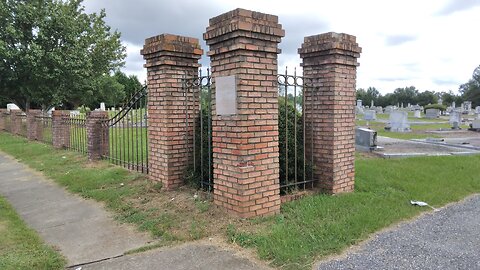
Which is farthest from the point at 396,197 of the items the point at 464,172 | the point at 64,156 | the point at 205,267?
the point at 64,156

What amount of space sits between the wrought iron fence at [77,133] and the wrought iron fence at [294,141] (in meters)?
7.07

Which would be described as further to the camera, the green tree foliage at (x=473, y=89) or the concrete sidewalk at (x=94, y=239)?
the green tree foliage at (x=473, y=89)

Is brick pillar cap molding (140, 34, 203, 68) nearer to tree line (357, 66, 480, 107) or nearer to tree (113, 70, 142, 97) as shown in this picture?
tree (113, 70, 142, 97)

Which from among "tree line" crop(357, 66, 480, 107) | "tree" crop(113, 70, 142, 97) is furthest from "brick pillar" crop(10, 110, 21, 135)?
"tree line" crop(357, 66, 480, 107)

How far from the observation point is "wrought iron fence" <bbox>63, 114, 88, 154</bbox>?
10.7 m

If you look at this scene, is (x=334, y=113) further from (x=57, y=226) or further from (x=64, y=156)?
(x=64, y=156)

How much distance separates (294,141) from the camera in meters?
5.36

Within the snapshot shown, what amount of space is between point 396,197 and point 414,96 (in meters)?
88.6

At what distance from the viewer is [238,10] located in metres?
4.19

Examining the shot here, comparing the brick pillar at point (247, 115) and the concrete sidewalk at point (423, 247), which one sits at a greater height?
the brick pillar at point (247, 115)

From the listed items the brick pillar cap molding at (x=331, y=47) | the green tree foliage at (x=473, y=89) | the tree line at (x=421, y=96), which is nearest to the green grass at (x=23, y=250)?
the brick pillar cap molding at (x=331, y=47)

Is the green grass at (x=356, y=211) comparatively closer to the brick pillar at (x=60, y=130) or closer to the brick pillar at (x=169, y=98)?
the brick pillar at (x=169, y=98)

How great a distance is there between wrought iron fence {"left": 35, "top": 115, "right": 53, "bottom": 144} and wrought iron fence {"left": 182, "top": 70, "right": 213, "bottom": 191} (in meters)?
9.78

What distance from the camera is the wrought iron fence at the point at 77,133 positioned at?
35.2ft
